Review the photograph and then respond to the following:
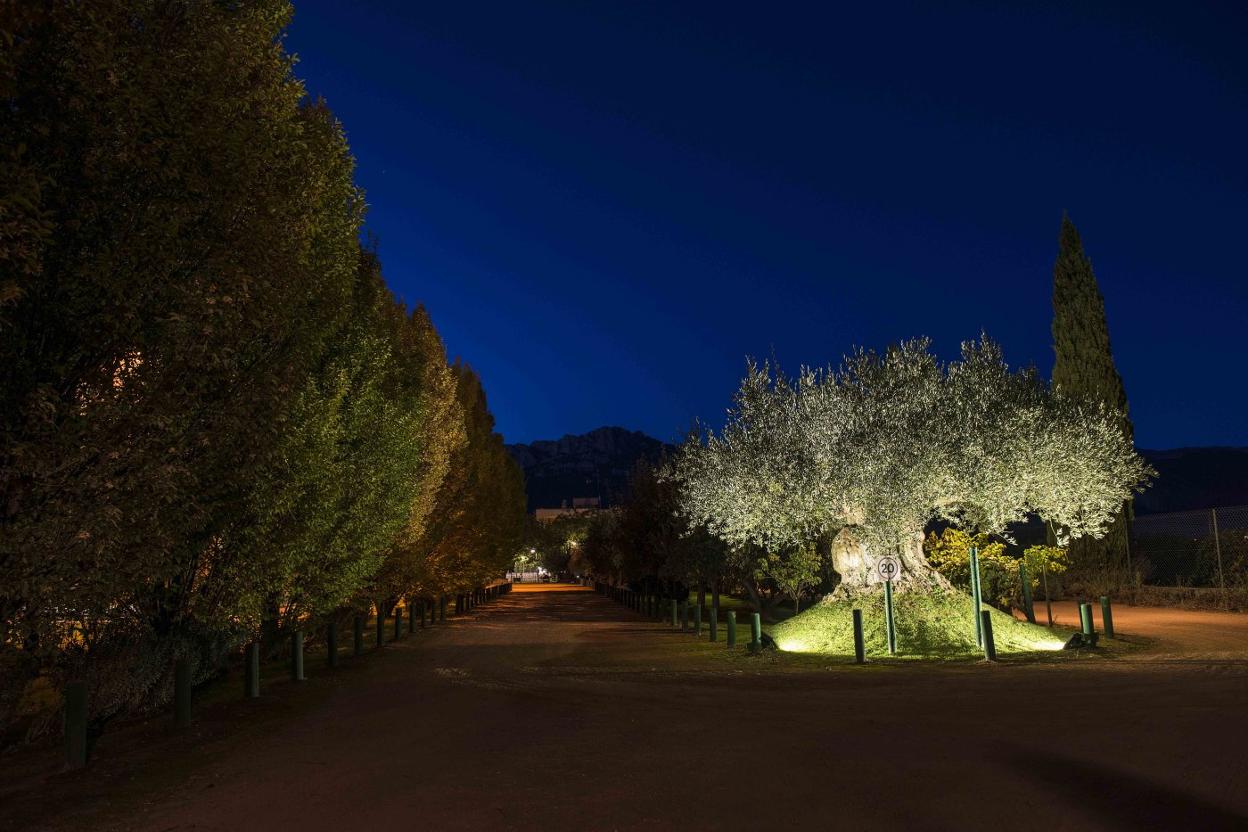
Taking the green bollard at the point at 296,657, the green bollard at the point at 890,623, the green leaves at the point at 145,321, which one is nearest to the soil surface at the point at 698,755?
the green bollard at the point at 296,657

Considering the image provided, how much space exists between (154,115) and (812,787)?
8.16m

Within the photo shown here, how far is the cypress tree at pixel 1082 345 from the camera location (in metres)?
35.6

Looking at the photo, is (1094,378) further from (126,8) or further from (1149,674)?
(126,8)

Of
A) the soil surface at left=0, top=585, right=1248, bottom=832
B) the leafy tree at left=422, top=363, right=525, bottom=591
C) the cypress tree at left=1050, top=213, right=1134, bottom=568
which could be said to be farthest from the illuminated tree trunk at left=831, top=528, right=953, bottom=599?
the cypress tree at left=1050, top=213, right=1134, bottom=568

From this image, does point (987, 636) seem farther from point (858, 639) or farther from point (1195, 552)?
point (1195, 552)

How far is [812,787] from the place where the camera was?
7203mm

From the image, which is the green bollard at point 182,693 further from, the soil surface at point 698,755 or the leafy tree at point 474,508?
the leafy tree at point 474,508

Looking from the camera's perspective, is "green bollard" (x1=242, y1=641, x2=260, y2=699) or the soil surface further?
"green bollard" (x1=242, y1=641, x2=260, y2=699)

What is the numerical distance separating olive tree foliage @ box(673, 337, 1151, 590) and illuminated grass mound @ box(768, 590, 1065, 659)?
0.89 meters

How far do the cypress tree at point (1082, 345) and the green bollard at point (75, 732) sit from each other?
3471 centimetres

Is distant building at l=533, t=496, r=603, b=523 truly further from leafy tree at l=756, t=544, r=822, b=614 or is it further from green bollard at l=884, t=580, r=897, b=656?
green bollard at l=884, t=580, r=897, b=656

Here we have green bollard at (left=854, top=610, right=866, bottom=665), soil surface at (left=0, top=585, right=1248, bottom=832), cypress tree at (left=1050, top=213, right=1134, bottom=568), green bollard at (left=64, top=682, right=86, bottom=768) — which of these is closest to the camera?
soil surface at (left=0, top=585, right=1248, bottom=832)

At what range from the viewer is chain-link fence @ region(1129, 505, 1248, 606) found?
95.8 feet

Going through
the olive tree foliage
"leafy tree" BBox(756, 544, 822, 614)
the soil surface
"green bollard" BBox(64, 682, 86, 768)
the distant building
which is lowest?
the soil surface
